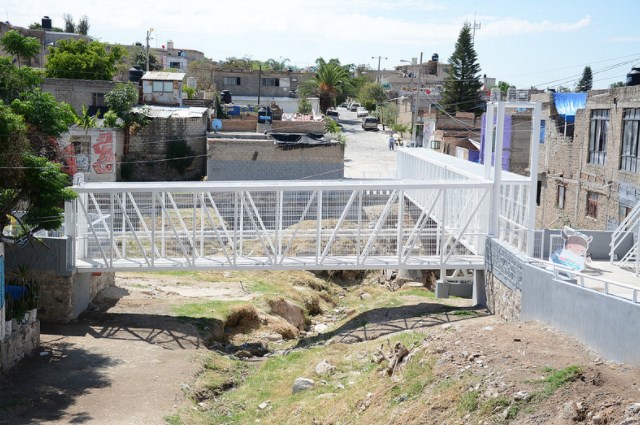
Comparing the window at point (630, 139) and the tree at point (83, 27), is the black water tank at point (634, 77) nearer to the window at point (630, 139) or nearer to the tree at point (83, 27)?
the window at point (630, 139)

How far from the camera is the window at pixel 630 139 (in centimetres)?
3062

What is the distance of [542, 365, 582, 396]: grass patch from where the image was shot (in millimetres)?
13039

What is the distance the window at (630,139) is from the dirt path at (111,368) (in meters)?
17.4

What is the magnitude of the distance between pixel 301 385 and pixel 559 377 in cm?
674

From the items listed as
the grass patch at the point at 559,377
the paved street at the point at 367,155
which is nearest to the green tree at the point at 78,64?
the paved street at the point at 367,155

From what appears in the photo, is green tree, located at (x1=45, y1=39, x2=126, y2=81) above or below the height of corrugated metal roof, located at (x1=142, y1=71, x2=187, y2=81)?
above

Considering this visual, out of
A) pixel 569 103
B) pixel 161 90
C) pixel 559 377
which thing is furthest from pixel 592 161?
pixel 161 90

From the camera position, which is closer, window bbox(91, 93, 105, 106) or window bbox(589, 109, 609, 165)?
window bbox(589, 109, 609, 165)

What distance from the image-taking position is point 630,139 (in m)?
31.2

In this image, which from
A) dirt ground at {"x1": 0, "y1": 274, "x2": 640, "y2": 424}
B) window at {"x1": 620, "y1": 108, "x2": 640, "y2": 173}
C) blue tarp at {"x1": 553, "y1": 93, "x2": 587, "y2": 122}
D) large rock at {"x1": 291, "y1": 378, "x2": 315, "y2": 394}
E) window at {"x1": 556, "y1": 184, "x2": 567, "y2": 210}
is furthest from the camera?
window at {"x1": 556, "y1": 184, "x2": 567, "y2": 210}

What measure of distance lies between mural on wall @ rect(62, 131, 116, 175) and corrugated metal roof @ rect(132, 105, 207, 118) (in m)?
3.06

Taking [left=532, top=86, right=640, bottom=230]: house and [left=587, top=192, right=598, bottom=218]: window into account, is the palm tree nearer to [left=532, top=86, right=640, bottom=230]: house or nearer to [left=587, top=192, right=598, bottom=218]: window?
[left=532, top=86, right=640, bottom=230]: house

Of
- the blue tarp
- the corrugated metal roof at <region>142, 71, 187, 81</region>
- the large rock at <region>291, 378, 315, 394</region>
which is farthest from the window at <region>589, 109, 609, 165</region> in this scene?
the corrugated metal roof at <region>142, 71, 187, 81</region>

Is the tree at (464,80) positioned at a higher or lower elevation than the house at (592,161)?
higher
